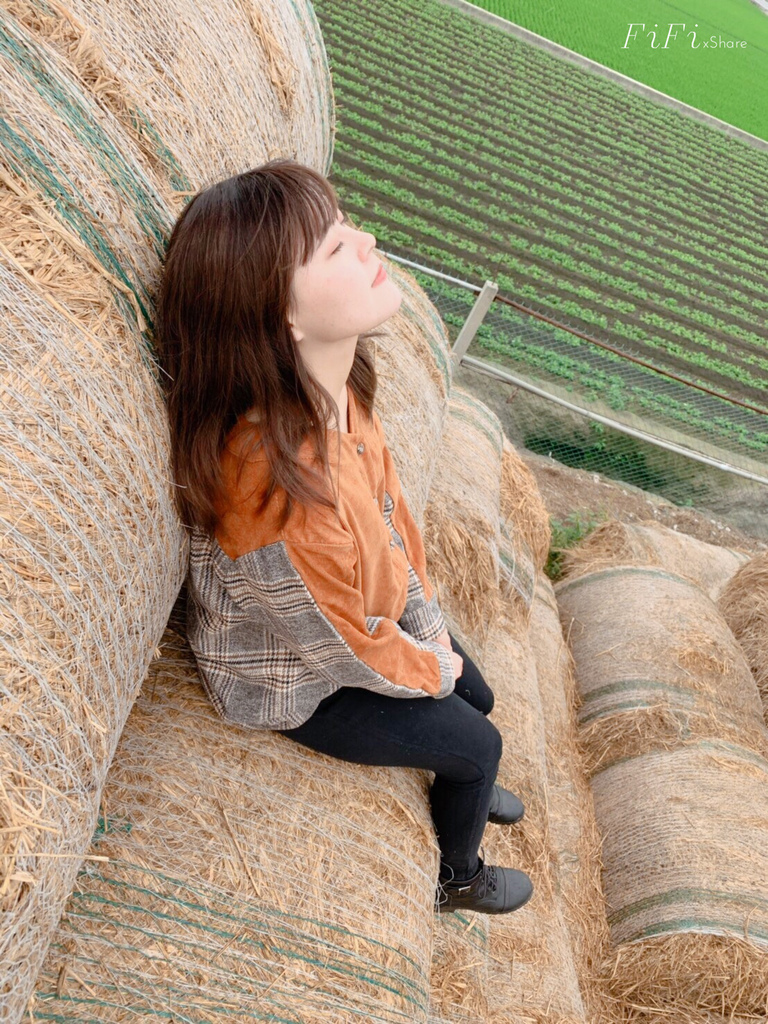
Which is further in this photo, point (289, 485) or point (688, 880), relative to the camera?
point (688, 880)

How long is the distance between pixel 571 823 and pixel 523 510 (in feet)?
4.29

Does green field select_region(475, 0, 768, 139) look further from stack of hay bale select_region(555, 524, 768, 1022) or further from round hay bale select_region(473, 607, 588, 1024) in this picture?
round hay bale select_region(473, 607, 588, 1024)

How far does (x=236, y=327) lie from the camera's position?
1360 millimetres

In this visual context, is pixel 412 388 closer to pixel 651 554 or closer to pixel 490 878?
pixel 490 878

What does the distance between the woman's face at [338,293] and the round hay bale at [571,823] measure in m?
1.86

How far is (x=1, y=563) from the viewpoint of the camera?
3.18ft

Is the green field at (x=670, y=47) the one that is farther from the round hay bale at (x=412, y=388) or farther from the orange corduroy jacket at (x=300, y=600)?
the orange corduroy jacket at (x=300, y=600)

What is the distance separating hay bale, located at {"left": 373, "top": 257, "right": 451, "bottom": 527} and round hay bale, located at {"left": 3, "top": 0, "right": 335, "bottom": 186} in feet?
2.04

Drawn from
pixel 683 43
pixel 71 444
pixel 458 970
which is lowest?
pixel 458 970

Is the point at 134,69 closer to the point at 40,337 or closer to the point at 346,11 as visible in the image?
the point at 40,337

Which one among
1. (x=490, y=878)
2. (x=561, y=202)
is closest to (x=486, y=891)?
(x=490, y=878)

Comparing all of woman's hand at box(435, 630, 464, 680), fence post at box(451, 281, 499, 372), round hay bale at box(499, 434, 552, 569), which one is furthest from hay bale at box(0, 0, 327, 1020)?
fence post at box(451, 281, 499, 372)

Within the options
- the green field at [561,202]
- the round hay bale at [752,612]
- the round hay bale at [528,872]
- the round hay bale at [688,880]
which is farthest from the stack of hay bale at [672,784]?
the green field at [561,202]

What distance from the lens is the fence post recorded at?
5293 mm
